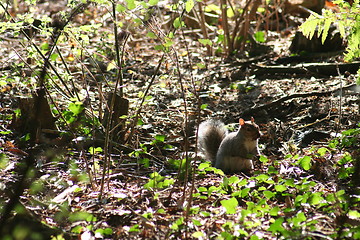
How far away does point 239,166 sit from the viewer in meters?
4.64

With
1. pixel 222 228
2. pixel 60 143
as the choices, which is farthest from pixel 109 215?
pixel 60 143

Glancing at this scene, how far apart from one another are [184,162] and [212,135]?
115 cm

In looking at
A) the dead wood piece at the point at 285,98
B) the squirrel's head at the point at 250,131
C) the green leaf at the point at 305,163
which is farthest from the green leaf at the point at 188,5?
the dead wood piece at the point at 285,98

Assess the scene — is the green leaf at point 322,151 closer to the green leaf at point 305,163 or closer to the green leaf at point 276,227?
the green leaf at point 305,163

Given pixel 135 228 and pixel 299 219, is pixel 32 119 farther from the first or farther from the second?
pixel 299 219

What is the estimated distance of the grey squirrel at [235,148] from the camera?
4.64 metres

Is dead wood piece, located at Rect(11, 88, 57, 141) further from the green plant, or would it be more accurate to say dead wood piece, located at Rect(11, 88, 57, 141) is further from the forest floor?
the green plant

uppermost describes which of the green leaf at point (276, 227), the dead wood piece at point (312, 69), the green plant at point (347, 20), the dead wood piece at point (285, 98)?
the green plant at point (347, 20)

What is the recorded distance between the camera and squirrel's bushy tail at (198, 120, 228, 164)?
5.00 m

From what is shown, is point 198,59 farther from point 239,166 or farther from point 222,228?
point 222,228

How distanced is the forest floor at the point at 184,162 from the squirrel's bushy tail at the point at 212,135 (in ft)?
0.52

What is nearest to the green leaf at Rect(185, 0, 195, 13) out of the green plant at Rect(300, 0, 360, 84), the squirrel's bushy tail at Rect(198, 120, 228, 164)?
the green plant at Rect(300, 0, 360, 84)

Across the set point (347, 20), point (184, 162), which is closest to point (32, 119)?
point (184, 162)

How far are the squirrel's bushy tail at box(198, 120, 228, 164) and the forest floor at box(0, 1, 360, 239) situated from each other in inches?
6.3
